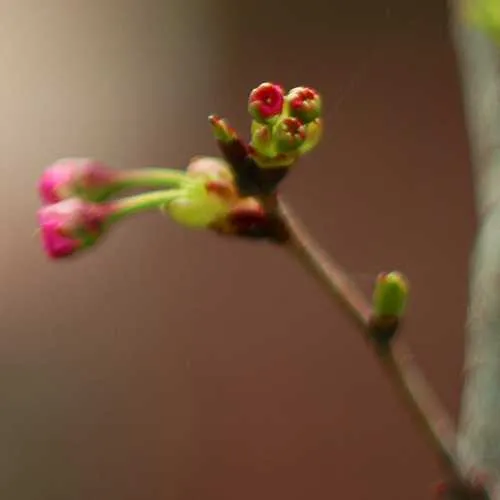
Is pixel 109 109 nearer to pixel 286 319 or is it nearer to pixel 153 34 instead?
pixel 153 34

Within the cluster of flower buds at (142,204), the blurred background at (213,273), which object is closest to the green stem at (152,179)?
the cluster of flower buds at (142,204)

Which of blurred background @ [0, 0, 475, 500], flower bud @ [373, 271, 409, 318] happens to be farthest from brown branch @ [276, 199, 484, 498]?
blurred background @ [0, 0, 475, 500]

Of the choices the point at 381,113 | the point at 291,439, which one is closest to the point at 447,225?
the point at 381,113

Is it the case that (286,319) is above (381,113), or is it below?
below

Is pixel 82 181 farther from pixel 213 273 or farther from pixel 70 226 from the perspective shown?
pixel 213 273

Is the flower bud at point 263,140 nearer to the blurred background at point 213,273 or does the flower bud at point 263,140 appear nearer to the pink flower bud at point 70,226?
the pink flower bud at point 70,226

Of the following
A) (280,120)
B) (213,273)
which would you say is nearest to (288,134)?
(280,120)
